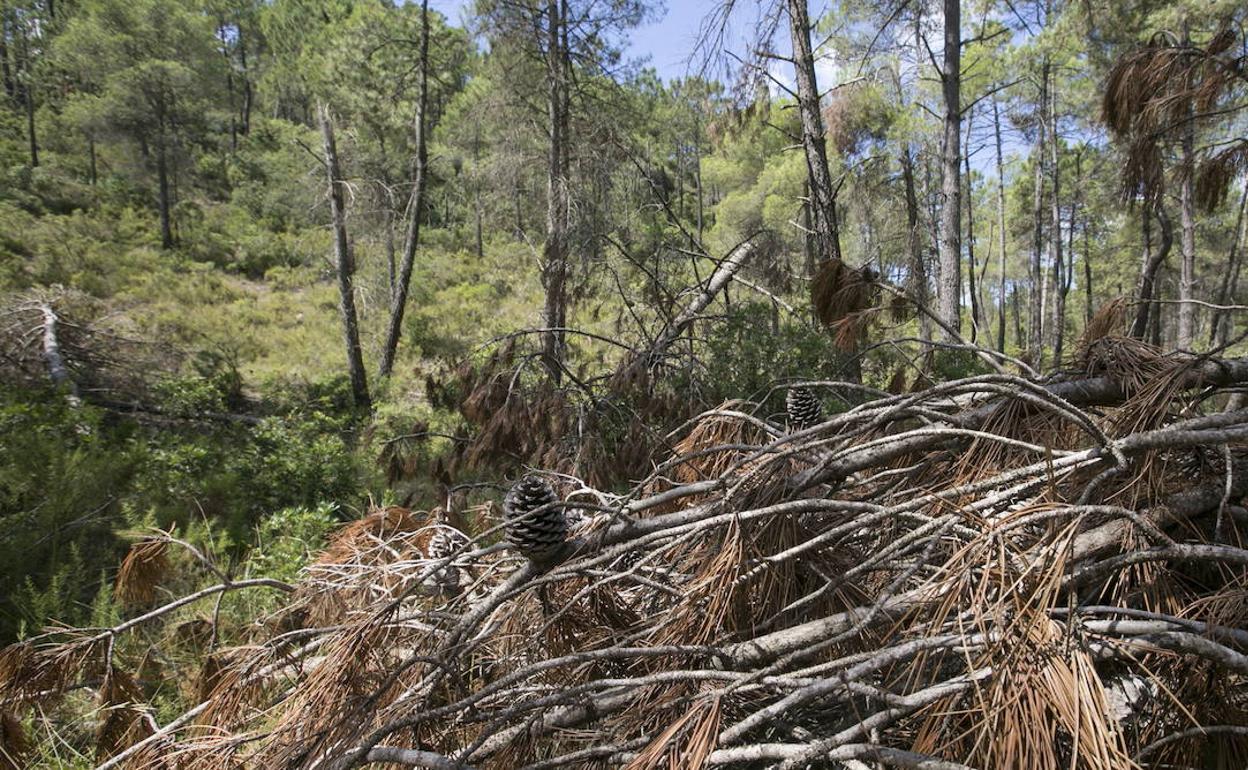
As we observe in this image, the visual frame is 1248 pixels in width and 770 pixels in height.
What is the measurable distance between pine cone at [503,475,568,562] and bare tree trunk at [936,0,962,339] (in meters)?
4.44

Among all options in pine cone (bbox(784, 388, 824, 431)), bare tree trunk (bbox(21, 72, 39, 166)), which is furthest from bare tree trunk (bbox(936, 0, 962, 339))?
bare tree trunk (bbox(21, 72, 39, 166))

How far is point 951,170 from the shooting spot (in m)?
5.06

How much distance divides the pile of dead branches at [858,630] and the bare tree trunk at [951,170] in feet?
12.0

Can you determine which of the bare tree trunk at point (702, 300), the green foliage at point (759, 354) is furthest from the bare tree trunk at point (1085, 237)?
the bare tree trunk at point (702, 300)

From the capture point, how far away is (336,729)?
3.34 feet

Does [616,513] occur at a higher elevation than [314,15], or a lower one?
lower

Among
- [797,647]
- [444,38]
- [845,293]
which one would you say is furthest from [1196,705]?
[444,38]

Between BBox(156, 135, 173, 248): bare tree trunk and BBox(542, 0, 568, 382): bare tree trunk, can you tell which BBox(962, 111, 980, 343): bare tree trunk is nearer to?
BBox(542, 0, 568, 382): bare tree trunk

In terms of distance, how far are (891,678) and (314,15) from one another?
3033 centimetres

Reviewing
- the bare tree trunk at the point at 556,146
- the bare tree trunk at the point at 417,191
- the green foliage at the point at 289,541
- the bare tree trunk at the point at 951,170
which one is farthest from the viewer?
the bare tree trunk at the point at 417,191

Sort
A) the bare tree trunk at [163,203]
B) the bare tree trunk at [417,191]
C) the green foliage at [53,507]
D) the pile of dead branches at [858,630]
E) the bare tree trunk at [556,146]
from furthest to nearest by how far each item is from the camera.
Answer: the bare tree trunk at [163,203] → the bare tree trunk at [417,191] → the bare tree trunk at [556,146] → the green foliage at [53,507] → the pile of dead branches at [858,630]

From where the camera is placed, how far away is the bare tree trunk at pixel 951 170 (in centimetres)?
480

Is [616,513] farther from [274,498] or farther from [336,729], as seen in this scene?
[274,498]

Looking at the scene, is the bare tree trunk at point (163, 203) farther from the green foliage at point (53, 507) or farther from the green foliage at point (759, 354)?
the green foliage at point (759, 354)
